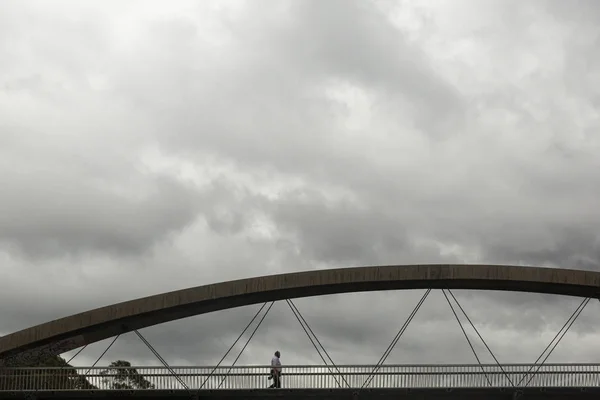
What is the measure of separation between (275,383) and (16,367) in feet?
34.2

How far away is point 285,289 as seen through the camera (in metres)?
39.4

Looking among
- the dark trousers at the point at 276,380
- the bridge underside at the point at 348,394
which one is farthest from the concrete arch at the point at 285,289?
the dark trousers at the point at 276,380

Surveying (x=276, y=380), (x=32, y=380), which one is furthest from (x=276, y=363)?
(x=32, y=380)

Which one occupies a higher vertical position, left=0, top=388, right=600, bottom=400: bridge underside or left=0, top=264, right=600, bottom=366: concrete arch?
left=0, top=264, right=600, bottom=366: concrete arch

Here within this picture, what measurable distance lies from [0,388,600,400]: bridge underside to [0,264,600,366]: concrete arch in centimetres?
224

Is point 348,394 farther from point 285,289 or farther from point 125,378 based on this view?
point 125,378

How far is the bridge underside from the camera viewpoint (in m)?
38.9

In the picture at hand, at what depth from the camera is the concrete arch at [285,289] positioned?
39.2 meters

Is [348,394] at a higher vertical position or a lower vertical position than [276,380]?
lower

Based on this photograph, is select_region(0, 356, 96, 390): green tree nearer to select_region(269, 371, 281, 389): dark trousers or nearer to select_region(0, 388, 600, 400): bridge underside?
select_region(0, 388, 600, 400): bridge underside

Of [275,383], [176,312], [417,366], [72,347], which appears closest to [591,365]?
[417,366]

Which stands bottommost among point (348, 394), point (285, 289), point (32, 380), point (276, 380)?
point (348, 394)

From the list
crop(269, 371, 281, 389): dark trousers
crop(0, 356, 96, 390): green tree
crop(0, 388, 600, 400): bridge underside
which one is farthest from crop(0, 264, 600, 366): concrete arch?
crop(269, 371, 281, 389): dark trousers

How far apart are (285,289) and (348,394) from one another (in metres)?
4.73
